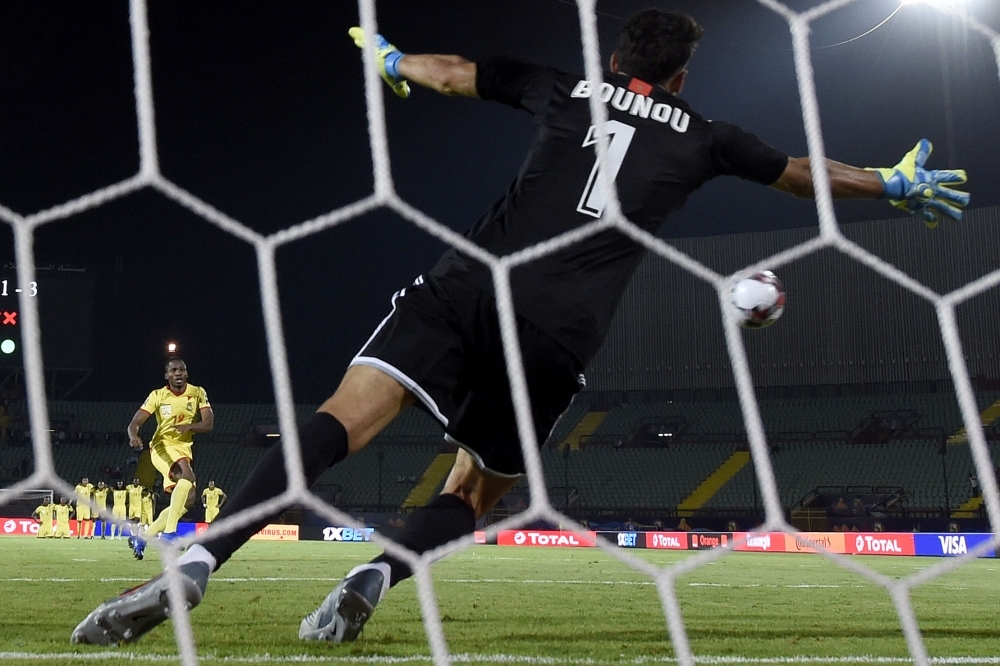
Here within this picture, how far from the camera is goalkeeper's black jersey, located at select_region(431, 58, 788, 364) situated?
2.28 metres

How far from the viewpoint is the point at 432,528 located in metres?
2.48

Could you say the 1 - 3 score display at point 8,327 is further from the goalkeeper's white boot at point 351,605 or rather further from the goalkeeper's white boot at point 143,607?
the goalkeeper's white boot at point 143,607

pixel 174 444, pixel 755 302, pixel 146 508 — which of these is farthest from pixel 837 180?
pixel 146 508

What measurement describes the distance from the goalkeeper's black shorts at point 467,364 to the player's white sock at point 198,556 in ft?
1.64

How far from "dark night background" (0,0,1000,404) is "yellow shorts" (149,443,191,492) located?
1049 cm

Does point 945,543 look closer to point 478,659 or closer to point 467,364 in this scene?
point 478,659

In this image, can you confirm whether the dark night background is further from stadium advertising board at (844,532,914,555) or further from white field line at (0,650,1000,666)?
white field line at (0,650,1000,666)

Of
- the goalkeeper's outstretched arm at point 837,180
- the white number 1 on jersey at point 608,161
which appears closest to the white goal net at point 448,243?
the white number 1 on jersey at point 608,161

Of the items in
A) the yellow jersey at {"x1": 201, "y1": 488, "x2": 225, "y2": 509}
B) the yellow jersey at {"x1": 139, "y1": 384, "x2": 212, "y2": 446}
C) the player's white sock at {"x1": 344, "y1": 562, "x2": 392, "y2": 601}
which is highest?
the yellow jersey at {"x1": 201, "y1": 488, "x2": 225, "y2": 509}

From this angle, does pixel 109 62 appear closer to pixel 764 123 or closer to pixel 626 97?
pixel 764 123

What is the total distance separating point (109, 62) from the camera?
65.8ft

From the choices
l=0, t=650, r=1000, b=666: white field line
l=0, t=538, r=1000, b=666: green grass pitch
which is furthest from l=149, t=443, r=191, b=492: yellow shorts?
l=0, t=650, r=1000, b=666: white field line

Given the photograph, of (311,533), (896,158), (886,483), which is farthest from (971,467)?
(311,533)

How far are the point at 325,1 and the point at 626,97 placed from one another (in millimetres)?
17494
